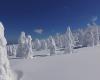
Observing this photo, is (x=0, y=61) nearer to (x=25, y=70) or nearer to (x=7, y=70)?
(x=7, y=70)

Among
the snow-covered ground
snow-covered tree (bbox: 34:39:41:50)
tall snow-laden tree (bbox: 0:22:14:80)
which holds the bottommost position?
the snow-covered ground

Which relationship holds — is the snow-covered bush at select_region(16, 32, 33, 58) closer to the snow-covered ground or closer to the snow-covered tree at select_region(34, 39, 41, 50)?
the snow-covered ground

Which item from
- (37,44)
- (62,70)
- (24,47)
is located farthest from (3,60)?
(37,44)

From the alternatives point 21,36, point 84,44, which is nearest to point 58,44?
point 84,44

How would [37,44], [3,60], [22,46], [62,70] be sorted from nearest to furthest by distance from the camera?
[3,60], [62,70], [22,46], [37,44]

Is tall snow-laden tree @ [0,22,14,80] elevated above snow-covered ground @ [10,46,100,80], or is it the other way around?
tall snow-laden tree @ [0,22,14,80]

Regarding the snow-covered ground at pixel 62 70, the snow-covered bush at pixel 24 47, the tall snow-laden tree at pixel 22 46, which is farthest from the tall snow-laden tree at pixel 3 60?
the tall snow-laden tree at pixel 22 46

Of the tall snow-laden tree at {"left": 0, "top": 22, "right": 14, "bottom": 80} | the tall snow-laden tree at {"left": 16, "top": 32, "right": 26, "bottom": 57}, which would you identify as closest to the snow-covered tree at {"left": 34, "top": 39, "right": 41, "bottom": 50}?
the tall snow-laden tree at {"left": 16, "top": 32, "right": 26, "bottom": 57}

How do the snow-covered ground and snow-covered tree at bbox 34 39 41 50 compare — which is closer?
the snow-covered ground

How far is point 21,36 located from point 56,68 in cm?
4953

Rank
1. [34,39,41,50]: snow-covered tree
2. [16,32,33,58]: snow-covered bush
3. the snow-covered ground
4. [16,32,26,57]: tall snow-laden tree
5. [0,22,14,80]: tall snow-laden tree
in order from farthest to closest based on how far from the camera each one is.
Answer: [34,39,41,50]: snow-covered tree < [16,32,26,57]: tall snow-laden tree < [16,32,33,58]: snow-covered bush < the snow-covered ground < [0,22,14,80]: tall snow-laden tree

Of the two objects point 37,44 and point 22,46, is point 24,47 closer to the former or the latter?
point 22,46

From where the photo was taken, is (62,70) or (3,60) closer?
(3,60)

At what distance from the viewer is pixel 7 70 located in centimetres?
2411
